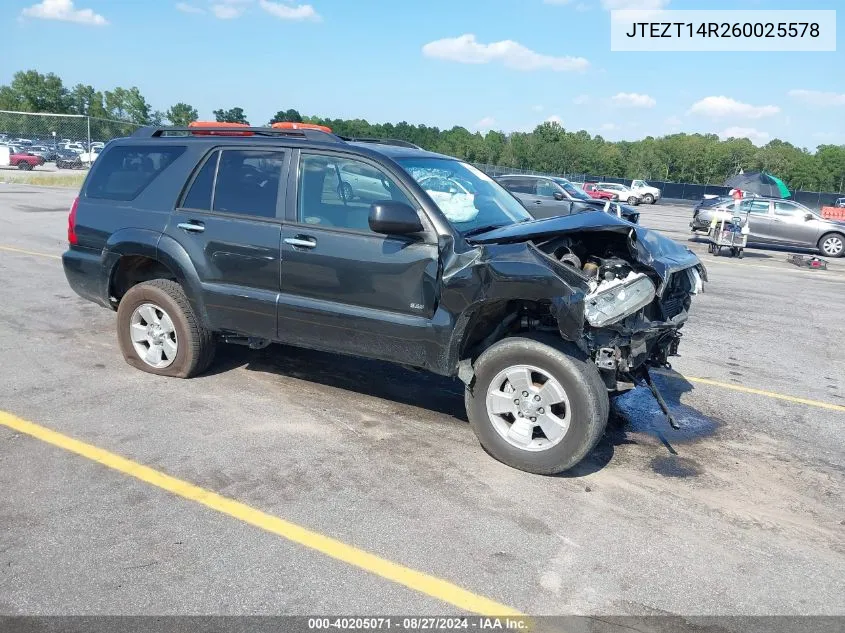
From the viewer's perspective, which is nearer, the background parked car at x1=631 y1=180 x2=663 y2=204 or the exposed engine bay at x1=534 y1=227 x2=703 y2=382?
the exposed engine bay at x1=534 y1=227 x2=703 y2=382

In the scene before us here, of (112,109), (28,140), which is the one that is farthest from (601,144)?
(28,140)

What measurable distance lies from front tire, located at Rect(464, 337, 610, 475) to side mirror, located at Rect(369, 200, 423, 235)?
0.89 m

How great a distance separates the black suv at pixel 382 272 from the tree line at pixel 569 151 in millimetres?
75560

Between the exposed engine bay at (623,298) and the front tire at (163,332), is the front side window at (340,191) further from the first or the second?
the front tire at (163,332)

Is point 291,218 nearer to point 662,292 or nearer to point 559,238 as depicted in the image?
point 559,238

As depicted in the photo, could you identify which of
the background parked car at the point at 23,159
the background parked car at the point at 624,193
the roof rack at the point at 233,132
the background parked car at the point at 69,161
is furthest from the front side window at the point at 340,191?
the background parked car at the point at 69,161

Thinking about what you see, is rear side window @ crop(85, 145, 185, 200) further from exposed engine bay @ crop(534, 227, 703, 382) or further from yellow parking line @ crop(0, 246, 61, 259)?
yellow parking line @ crop(0, 246, 61, 259)

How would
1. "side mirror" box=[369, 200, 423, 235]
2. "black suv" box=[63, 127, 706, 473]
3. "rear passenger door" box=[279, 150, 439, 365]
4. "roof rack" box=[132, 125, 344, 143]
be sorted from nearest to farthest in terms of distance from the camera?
"black suv" box=[63, 127, 706, 473] → "side mirror" box=[369, 200, 423, 235] → "rear passenger door" box=[279, 150, 439, 365] → "roof rack" box=[132, 125, 344, 143]

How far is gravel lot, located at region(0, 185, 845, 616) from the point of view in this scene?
3139mm

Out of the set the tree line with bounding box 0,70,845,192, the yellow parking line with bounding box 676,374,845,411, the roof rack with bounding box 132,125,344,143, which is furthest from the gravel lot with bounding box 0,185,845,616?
the tree line with bounding box 0,70,845,192

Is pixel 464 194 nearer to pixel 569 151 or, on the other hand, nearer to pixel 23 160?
pixel 23 160

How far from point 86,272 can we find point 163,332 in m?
0.91

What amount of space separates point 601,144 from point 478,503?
12070cm

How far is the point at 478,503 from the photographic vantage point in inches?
155
